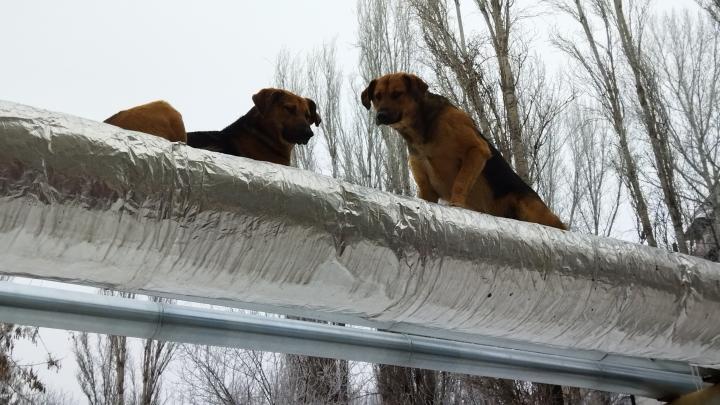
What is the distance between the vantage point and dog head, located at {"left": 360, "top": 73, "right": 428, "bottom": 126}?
107 inches

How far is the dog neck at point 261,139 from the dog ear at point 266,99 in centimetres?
3

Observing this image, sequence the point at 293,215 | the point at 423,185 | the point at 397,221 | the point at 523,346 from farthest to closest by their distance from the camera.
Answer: the point at 423,185 < the point at 523,346 < the point at 397,221 < the point at 293,215

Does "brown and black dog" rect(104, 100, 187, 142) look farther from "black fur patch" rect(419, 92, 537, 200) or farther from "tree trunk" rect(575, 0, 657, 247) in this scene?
"tree trunk" rect(575, 0, 657, 247)

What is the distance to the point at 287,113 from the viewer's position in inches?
103

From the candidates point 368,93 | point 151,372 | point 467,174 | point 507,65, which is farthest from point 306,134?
point 151,372

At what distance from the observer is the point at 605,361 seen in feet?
A: 8.38

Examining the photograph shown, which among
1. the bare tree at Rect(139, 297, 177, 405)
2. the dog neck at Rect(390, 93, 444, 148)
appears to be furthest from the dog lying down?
the bare tree at Rect(139, 297, 177, 405)

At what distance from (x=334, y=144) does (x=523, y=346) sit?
10.2m

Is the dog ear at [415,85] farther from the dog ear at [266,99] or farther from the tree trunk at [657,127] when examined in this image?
the tree trunk at [657,127]

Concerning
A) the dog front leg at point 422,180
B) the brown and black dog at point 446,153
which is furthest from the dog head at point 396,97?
the dog front leg at point 422,180

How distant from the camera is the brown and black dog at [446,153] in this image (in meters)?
2.71

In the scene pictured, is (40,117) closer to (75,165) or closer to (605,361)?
(75,165)

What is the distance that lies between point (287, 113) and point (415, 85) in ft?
1.67

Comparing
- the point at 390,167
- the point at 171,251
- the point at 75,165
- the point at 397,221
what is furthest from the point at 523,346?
the point at 390,167
